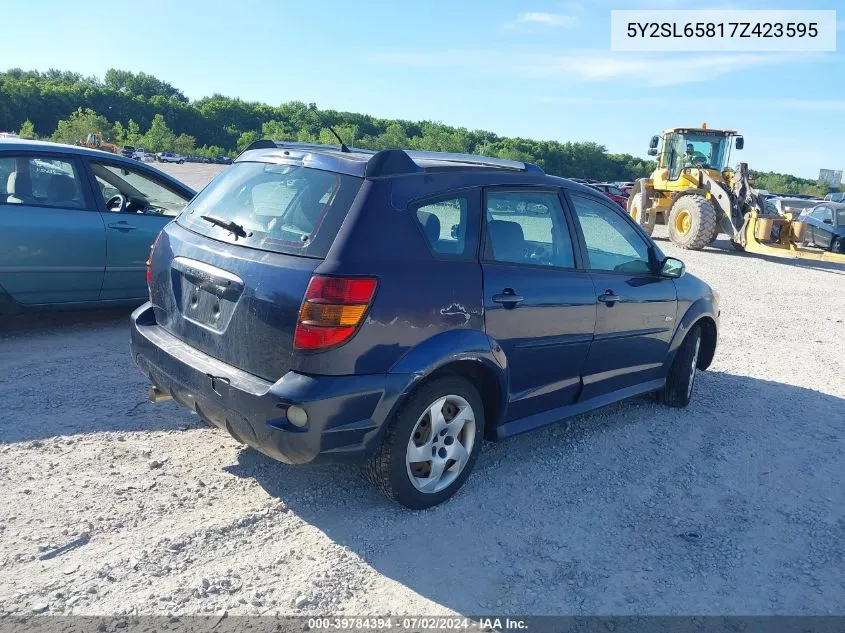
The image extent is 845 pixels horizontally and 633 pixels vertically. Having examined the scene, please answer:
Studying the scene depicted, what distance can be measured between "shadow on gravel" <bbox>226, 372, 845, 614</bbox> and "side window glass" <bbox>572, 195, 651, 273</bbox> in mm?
1168

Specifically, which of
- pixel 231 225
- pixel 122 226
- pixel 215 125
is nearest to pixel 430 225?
pixel 231 225

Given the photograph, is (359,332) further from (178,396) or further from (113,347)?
(113,347)

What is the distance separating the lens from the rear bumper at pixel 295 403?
3000mm

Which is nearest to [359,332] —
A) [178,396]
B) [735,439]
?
[178,396]

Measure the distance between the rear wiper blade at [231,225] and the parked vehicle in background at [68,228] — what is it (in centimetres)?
272

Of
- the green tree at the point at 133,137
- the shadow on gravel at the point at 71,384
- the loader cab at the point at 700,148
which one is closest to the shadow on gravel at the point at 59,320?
the shadow on gravel at the point at 71,384

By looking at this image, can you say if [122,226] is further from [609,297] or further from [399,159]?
[609,297]

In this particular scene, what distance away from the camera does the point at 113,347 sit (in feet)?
19.0

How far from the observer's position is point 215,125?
450 feet

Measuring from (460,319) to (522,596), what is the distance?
4.21ft

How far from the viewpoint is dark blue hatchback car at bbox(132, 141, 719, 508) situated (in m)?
3.04

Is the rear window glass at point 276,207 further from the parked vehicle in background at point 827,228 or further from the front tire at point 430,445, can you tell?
the parked vehicle in background at point 827,228

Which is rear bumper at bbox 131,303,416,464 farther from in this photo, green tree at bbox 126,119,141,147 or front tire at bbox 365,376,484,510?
green tree at bbox 126,119,141,147

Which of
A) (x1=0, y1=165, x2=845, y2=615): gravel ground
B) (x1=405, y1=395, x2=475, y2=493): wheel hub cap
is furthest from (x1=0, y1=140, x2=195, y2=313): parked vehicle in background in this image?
(x1=405, y1=395, x2=475, y2=493): wheel hub cap
